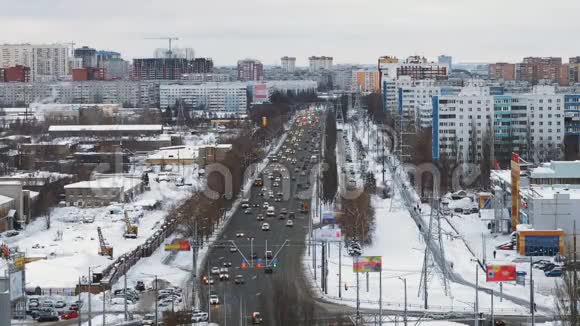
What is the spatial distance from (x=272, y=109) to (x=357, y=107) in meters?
2.95

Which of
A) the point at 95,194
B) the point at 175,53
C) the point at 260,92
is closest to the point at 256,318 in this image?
the point at 95,194

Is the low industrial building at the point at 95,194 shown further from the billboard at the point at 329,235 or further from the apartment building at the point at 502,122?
the apartment building at the point at 502,122

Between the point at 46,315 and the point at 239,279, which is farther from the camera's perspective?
the point at 239,279

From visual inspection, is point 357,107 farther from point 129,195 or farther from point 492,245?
point 492,245

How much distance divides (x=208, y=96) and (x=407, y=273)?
28.6 m

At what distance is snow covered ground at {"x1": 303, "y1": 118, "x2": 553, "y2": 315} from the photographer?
770cm

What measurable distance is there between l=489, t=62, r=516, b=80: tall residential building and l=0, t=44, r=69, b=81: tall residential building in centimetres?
2028

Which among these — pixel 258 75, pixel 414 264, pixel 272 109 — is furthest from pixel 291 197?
pixel 258 75

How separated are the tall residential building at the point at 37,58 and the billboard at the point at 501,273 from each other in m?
45.4

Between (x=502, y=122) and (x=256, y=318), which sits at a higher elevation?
(x=502, y=122)

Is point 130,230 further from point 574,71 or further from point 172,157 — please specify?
point 574,71

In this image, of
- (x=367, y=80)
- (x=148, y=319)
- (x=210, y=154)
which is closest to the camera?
(x=148, y=319)

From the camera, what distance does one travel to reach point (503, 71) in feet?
150

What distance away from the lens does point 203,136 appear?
24922mm
